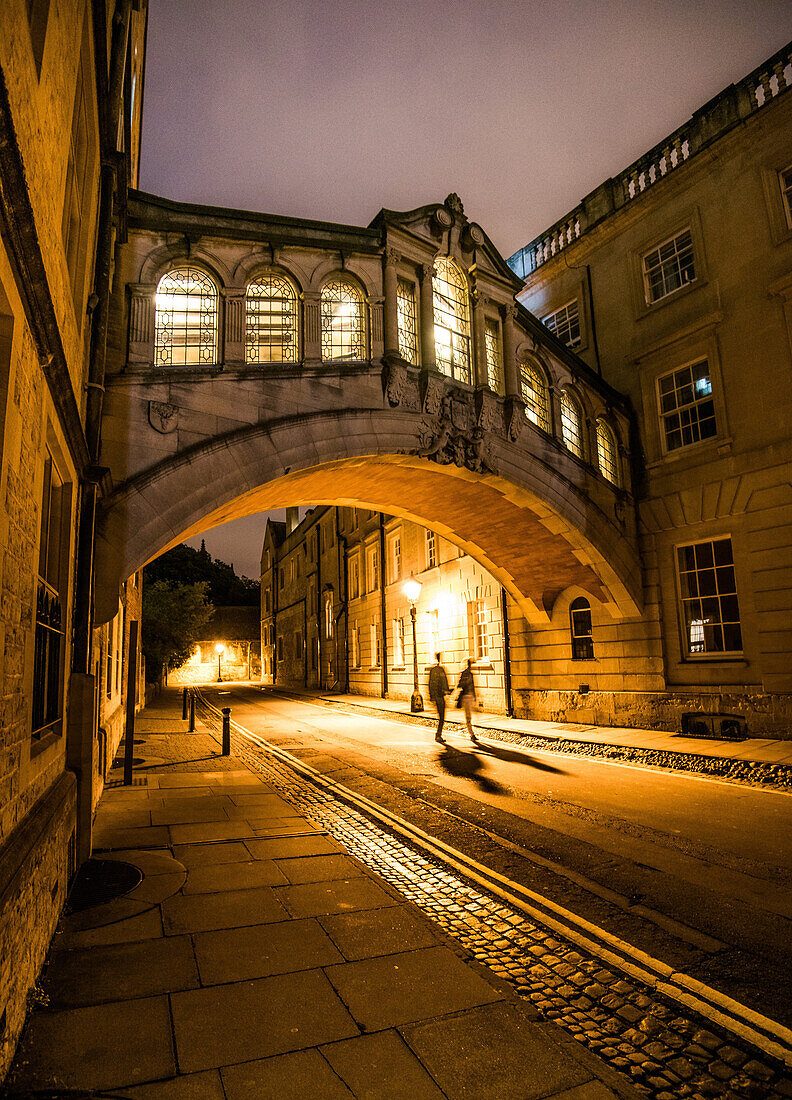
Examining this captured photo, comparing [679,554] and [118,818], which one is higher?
[679,554]

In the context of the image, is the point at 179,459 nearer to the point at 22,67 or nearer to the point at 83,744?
the point at 83,744

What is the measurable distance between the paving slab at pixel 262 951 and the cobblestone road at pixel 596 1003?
96 centimetres

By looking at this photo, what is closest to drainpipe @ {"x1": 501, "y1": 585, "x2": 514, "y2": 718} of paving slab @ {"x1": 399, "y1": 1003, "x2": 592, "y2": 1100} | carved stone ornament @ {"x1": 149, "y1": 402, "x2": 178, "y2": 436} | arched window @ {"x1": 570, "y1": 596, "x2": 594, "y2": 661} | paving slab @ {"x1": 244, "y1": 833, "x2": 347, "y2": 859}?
arched window @ {"x1": 570, "y1": 596, "x2": 594, "y2": 661}

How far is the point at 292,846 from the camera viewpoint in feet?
21.5

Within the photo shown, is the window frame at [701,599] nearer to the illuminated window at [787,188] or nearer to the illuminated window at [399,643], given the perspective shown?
the illuminated window at [787,188]

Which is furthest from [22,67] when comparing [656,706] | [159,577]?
[159,577]

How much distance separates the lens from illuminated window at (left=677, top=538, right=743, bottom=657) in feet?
46.8

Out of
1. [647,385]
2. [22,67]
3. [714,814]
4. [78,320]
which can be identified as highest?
[647,385]

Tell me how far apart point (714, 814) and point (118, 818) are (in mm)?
7327

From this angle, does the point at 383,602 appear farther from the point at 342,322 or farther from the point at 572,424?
the point at 342,322

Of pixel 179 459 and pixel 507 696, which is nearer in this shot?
pixel 179 459

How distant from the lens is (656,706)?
15.0 metres

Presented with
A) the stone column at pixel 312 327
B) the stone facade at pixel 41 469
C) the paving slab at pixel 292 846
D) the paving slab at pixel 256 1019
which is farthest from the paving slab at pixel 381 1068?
the stone column at pixel 312 327

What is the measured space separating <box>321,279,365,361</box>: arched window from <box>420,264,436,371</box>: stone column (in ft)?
4.56
